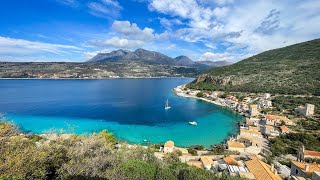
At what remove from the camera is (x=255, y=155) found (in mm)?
24297

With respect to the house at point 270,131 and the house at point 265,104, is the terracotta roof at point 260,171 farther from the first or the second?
the house at point 265,104

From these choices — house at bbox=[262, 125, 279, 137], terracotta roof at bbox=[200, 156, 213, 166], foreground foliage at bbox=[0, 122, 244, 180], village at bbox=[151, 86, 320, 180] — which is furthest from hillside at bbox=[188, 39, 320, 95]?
foreground foliage at bbox=[0, 122, 244, 180]

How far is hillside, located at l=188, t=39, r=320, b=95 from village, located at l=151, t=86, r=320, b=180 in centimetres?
1464

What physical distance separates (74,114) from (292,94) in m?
61.4

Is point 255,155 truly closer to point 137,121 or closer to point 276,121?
point 276,121

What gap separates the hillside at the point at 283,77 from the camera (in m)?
64.2

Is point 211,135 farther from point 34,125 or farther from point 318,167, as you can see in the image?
point 34,125

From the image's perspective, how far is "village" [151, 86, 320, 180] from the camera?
16.8 metres

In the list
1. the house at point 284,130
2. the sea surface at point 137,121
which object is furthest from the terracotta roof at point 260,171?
the house at point 284,130

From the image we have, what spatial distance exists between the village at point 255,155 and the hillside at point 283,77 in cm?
1464

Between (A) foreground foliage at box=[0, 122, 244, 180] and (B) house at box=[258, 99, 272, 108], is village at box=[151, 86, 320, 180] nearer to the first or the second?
(B) house at box=[258, 99, 272, 108]

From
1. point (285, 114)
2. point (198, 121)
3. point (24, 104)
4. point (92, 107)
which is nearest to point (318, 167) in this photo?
point (198, 121)

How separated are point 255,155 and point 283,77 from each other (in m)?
59.1

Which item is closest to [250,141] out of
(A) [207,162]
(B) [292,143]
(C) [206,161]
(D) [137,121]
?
(B) [292,143]
